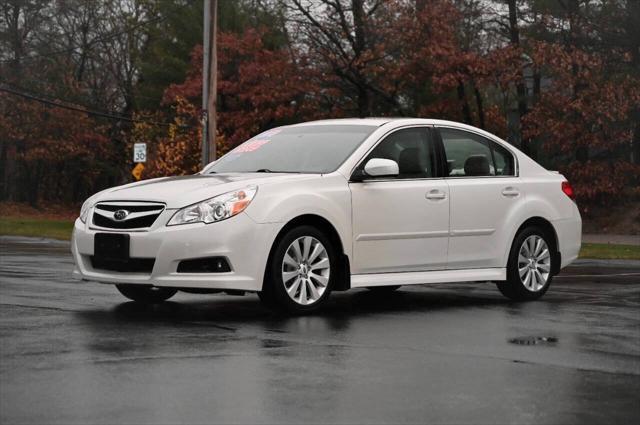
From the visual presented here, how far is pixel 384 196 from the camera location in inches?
447

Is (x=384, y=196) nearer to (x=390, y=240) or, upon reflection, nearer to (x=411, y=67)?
(x=390, y=240)

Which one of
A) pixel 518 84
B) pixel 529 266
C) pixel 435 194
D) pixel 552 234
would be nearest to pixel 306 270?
pixel 435 194

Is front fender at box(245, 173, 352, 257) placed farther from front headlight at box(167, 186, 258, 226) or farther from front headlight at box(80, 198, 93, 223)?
front headlight at box(80, 198, 93, 223)

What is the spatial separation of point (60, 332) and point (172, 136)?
30763mm

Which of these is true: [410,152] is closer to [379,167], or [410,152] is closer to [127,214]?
[379,167]

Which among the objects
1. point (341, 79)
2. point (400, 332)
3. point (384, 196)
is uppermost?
point (341, 79)

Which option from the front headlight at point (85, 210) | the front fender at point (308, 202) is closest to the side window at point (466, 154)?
the front fender at point (308, 202)

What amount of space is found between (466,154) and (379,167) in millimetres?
1563

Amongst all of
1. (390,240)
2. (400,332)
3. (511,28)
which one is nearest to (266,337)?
(400,332)

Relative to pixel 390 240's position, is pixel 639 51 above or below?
above

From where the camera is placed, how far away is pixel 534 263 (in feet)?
41.3

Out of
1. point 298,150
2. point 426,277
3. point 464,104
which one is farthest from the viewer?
point 464,104

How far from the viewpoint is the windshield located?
11.4 m

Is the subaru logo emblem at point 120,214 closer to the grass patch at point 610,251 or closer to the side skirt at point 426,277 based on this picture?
the side skirt at point 426,277
